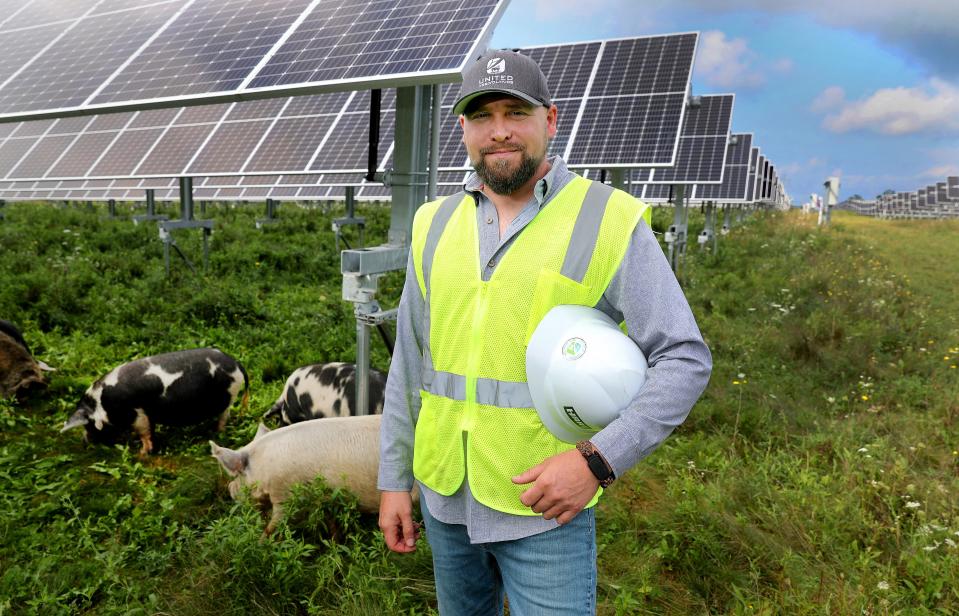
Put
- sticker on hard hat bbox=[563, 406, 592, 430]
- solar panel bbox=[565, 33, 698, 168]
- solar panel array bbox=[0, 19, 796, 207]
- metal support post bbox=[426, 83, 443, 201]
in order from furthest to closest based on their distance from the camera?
solar panel bbox=[565, 33, 698, 168]
solar panel array bbox=[0, 19, 796, 207]
metal support post bbox=[426, 83, 443, 201]
sticker on hard hat bbox=[563, 406, 592, 430]

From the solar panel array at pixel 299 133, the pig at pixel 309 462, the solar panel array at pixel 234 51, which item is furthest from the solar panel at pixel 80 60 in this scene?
the pig at pixel 309 462

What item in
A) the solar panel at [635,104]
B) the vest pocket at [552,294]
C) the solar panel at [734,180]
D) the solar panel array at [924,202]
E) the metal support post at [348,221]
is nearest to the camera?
the vest pocket at [552,294]

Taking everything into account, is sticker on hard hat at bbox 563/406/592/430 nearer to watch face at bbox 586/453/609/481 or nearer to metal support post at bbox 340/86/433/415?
watch face at bbox 586/453/609/481

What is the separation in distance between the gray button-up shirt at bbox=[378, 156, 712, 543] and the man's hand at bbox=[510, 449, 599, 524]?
0.07m

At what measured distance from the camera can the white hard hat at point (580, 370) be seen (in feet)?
5.33

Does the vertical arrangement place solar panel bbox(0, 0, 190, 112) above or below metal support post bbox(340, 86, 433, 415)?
above

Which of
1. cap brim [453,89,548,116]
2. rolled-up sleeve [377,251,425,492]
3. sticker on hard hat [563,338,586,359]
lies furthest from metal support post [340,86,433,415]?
sticker on hard hat [563,338,586,359]

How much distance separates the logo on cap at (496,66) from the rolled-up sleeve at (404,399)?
0.66m

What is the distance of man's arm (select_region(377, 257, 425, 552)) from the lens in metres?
2.19

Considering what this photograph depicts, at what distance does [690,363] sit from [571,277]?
1.24 ft

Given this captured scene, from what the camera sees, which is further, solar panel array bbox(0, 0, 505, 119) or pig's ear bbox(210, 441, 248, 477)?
solar panel array bbox(0, 0, 505, 119)

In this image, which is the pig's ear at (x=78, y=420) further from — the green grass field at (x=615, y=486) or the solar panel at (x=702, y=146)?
the solar panel at (x=702, y=146)

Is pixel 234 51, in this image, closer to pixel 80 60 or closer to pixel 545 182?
pixel 80 60

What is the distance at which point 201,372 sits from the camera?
18.8 ft
